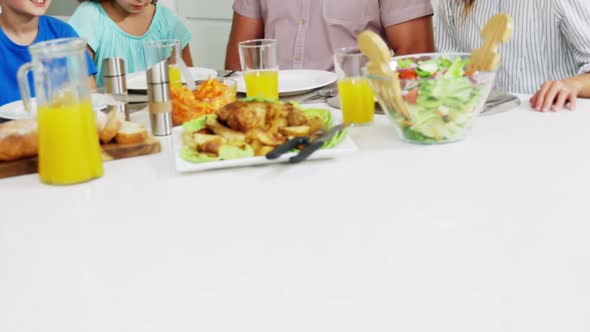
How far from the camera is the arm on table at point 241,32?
2.44 meters

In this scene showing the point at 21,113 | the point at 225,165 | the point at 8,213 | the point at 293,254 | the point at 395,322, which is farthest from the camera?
the point at 21,113

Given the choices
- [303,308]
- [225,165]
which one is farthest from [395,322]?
[225,165]

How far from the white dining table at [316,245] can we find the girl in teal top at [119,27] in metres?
1.55

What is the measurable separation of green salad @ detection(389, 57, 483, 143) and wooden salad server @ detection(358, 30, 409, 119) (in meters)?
0.01

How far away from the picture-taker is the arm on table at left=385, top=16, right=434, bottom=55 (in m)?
2.23

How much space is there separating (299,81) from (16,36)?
1.22 m

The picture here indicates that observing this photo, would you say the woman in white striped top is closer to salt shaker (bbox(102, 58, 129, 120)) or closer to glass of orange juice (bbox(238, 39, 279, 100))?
glass of orange juice (bbox(238, 39, 279, 100))

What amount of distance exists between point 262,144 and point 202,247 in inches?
13.7

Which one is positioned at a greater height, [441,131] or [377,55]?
[377,55]

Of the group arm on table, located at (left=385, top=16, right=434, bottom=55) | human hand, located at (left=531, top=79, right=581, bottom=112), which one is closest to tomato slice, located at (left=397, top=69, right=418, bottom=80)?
human hand, located at (left=531, top=79, right=581, bottom=112)

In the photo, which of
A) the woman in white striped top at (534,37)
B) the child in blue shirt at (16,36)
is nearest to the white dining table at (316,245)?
the woman in white striped top at (534,37)

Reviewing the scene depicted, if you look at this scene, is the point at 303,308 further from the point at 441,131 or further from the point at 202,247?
the point at 441,131

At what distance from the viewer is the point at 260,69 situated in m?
1.44

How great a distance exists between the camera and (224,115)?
44.4 inches
